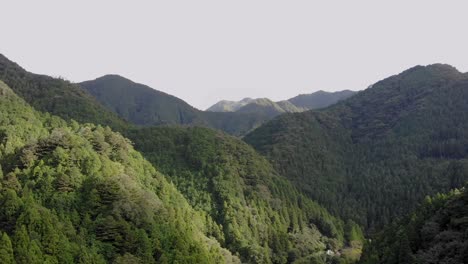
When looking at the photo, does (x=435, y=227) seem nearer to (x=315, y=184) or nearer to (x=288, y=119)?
(x=315, y=184)

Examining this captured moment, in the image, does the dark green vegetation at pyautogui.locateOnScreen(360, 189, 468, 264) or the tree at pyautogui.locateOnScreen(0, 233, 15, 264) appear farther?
the dark green vegetation at pyautogui.locateOnScreen(360, 189, 468, 264)

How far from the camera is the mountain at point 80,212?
4244 cm

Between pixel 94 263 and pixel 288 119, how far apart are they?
116169 mm

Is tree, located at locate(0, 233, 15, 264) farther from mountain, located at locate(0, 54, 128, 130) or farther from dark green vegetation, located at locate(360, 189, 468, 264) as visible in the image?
mountain, located at locate(0, 54, 128, 130)

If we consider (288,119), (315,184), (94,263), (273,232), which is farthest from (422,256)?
(288,119)

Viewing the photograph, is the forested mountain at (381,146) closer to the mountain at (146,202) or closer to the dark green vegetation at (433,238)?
the mountain at (146,202)

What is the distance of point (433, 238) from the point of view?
152 feet

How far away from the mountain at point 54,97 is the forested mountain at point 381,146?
47766 mm

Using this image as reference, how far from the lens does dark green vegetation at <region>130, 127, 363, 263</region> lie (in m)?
80.6

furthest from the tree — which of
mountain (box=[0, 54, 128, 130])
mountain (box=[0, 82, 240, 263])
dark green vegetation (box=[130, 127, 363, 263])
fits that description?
mountain (box=[0, 54, 128, 130])

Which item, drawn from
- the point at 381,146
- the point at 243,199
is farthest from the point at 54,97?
the point at 381,146

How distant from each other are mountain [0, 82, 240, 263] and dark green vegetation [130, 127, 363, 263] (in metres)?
15.7

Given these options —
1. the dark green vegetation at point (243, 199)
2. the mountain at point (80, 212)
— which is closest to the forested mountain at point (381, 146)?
the dark green vegetation at point (243, 199)

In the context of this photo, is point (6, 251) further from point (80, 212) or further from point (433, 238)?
point (433, 238)
